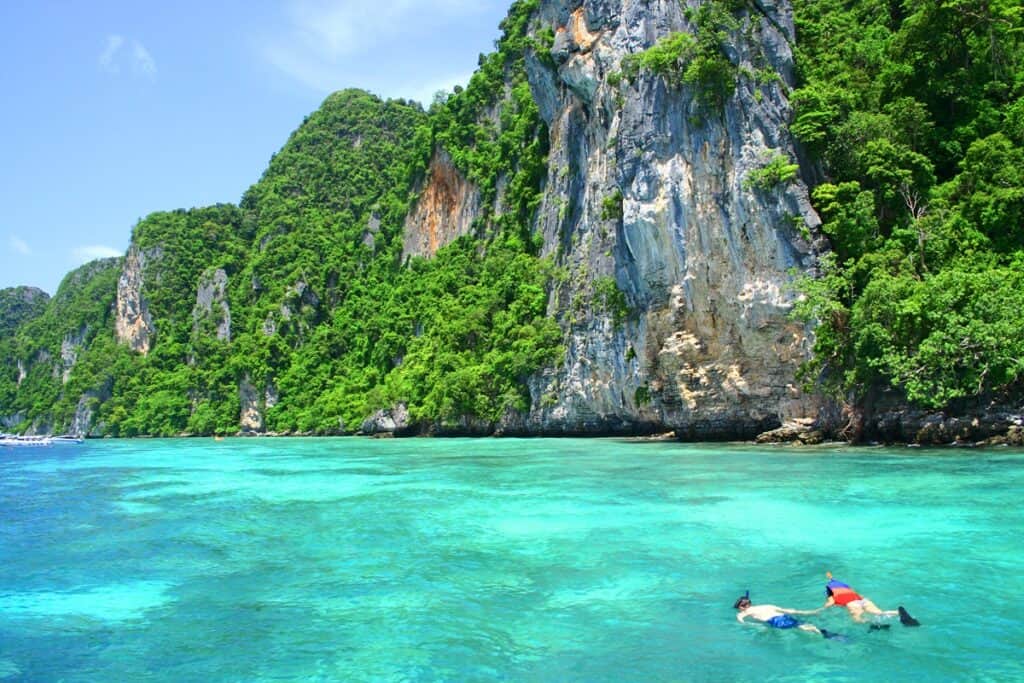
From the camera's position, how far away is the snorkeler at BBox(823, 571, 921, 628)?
692 cm

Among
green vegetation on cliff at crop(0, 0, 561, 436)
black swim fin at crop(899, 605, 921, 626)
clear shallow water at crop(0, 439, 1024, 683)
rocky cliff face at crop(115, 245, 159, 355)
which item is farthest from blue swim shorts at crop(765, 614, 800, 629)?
rocky cliff face at crop(115, 245, 159, 355)

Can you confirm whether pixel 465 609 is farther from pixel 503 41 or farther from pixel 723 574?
pixel 503 41

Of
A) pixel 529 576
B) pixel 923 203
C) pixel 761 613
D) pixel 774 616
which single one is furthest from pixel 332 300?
pixel 774 616

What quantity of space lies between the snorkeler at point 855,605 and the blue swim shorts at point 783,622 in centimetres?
43

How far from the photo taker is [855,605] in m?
7.16

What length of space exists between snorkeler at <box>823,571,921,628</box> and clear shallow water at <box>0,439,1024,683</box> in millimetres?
169

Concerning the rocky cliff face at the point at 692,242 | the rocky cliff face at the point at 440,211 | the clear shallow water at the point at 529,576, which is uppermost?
the rocky cliff face at the point at 440,211

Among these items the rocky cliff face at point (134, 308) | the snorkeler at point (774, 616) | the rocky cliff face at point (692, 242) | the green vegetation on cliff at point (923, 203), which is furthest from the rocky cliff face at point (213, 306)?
the snorkeler at point (774, 616)

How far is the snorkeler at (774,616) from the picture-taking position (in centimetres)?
691

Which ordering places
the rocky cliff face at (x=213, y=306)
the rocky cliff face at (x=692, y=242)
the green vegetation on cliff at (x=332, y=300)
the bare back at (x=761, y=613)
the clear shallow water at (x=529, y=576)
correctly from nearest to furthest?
the clear shallow water at (x=529, y=576) < the bare back at (x=761, y=613) < the rocky cliff face at (x=692, y=242) < the green vegetation on cliff at (x=332, y=300) < the rocky cliff face at (x=213, y=306)

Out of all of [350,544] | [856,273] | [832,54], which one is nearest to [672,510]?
[350,544]

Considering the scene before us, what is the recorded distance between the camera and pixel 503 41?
169 feet

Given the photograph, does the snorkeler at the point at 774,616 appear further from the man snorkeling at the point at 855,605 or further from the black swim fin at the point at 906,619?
the black swim fin at the point at 906,619

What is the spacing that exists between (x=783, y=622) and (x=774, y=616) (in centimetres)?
13
